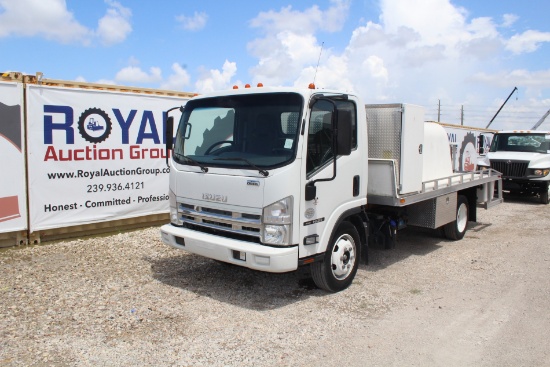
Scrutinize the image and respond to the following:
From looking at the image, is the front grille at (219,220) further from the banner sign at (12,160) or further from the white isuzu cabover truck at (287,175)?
the banner sign at (12,160)

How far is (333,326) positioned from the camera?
4.73 m

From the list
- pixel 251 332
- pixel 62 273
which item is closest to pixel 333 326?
pixel 251 332

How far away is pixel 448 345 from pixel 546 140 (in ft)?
42.5

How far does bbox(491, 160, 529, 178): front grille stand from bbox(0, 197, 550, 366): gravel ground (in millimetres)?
7299

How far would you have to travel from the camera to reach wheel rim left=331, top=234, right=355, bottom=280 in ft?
18.4

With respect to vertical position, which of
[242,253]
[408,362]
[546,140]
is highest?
[546,140]

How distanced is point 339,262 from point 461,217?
435 centimetres

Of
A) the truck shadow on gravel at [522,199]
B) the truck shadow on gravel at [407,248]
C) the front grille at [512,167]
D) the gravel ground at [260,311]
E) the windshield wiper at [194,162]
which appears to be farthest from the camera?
the truck shadow on gravel at [522,199]

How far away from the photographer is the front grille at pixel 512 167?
1420 cm

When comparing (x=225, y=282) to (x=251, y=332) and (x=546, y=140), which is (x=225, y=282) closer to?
(x=251, y=332)

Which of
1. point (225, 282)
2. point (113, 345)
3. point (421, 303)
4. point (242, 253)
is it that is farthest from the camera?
point (225, 282)

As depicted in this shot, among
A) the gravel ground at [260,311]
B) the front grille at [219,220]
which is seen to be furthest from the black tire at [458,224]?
the front grille at [219,220]

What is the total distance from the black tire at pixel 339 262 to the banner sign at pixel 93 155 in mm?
4831

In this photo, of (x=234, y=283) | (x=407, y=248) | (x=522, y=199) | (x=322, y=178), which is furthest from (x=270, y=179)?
(x=522, y=199)
